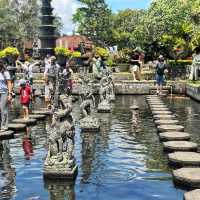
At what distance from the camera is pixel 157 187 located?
28.4 feet

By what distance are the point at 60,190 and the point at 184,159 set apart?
273cm

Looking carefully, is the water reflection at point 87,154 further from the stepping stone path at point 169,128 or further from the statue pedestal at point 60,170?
the stepping stone path at point 169,128

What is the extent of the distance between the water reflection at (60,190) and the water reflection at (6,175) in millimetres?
593

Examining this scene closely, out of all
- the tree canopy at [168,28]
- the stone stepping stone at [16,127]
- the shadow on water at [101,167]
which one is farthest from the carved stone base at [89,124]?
the tree canopy at [168,28]

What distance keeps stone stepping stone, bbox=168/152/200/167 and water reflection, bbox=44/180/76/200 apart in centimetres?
228

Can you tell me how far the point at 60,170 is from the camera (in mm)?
9086

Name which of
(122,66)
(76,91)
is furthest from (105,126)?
(122,66)

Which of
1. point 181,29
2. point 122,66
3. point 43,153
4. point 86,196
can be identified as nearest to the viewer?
point 86,196

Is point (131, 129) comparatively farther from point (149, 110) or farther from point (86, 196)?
point (86, 196)

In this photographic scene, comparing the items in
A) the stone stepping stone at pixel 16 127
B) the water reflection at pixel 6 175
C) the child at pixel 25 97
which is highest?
the child at pixel 25 97

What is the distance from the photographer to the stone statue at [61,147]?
9109mm

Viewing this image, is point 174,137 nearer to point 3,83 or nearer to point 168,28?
point 3,83

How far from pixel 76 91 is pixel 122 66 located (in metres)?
20.5

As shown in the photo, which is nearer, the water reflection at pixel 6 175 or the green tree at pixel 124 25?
the water reflection at pixel 6 175
